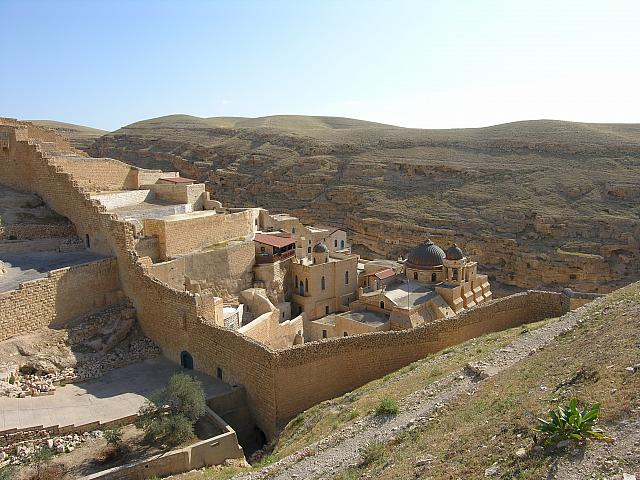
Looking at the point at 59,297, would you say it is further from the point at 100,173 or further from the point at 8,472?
the point at 100,173

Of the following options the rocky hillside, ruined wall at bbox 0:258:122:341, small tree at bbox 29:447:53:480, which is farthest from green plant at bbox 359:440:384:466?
the rocky hillside

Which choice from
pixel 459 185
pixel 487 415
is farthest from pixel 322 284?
pixel 459 185

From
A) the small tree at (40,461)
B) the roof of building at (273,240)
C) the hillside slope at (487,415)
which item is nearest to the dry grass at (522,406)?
the hillside slope at (487,415)

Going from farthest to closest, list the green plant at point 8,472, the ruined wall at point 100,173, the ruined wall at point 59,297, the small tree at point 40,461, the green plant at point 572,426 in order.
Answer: the ruined wall at point 100,173, the ruined wall at point 59,297, the small tree at point 40,461, the green plant at point 8,472, the green plant at point 572,426

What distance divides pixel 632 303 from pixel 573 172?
126 feet

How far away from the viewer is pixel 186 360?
587 inches

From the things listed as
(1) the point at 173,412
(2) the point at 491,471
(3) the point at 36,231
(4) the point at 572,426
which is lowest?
(1) the point at 173,412

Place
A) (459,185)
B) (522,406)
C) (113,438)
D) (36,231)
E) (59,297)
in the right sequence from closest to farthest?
(522,406) → (113,438) → (59,297) → (36,231) → (459,185)

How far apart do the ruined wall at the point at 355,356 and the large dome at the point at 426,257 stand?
7.44 metres

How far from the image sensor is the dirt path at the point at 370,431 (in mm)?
8580

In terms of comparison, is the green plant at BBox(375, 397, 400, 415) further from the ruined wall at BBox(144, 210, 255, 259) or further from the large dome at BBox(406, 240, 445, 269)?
the large dome at BBox(406, 240, 445, 269)

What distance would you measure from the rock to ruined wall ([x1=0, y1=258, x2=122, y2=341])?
11.9m

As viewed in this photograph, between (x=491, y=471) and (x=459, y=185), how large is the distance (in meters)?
43.3

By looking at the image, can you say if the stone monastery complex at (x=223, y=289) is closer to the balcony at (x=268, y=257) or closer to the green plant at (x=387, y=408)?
the balcony at (x=268, y=257)
